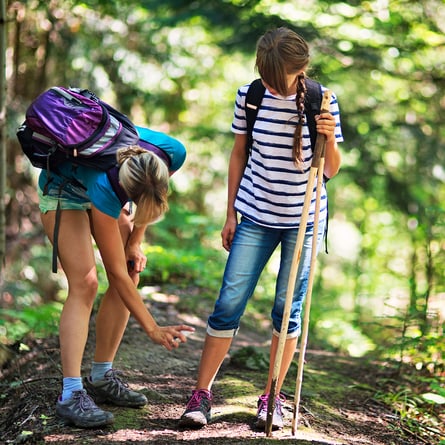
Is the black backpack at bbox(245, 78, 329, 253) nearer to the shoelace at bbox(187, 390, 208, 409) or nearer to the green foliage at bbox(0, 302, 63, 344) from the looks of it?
the shoelace at bbox(187, 390, 208, 409)

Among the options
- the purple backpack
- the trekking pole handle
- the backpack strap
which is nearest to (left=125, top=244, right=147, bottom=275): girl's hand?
the purple backpack

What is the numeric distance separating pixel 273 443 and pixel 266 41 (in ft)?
6.38

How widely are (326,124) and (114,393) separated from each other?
1.89 meters

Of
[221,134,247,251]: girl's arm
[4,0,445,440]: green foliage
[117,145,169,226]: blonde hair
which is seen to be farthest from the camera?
[4,0,445,440]: green foliage

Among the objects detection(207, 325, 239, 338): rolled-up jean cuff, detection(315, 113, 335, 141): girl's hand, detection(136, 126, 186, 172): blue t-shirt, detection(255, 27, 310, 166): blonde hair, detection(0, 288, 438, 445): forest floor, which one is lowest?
detection(0, 288, 438, 445): forest floor

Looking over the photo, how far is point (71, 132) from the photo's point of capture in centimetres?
299

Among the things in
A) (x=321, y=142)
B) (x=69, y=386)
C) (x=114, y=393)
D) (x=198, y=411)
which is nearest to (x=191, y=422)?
(x=198, y=411)

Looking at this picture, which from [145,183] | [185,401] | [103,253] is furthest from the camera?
[185,401]

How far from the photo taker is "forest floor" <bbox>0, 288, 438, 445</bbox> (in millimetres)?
3131

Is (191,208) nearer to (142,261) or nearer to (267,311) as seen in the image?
(267,311)

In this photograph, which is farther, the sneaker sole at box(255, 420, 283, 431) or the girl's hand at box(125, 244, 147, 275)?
the girl's hand at box(125, 244, 147, 275)

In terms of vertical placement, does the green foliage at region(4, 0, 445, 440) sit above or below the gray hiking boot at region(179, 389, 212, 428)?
above

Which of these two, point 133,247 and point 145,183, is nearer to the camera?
point 145,183

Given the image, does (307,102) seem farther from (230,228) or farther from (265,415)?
(265,415)
